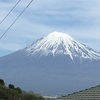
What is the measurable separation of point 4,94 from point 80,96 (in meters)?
6.45

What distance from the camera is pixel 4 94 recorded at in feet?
142

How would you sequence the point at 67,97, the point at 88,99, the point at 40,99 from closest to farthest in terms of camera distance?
the point at 88,99 < the point at 67,97 < the point at 40,99

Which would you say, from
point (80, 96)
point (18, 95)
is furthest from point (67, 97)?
point (18, 95)

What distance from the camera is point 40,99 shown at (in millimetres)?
47594

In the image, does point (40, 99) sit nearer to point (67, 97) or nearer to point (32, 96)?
point (32, 96)

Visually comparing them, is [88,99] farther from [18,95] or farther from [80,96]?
[18,95]

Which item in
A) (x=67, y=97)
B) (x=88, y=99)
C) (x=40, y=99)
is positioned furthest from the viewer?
(x=40, y=99)

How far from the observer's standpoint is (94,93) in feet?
140

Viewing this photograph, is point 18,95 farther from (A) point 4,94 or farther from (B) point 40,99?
(B) point 40,99

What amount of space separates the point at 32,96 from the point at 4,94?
5.42 metres

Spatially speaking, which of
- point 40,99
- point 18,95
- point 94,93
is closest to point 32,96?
point 40,99

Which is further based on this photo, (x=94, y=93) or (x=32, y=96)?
(x=32, y=96)

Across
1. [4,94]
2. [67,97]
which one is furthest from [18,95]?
[67,97]

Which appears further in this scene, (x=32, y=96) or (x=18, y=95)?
(x=32, y=96)
